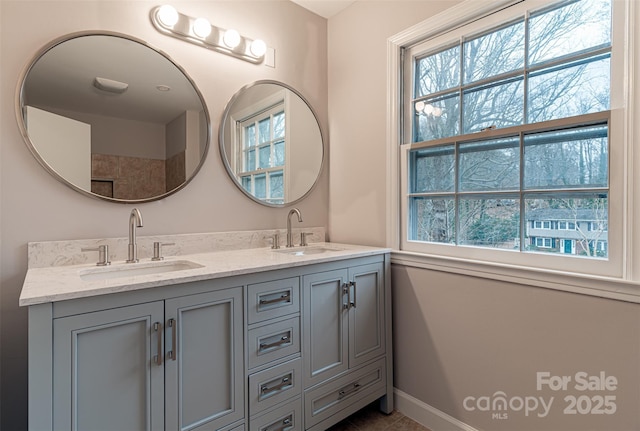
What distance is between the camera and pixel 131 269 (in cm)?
147

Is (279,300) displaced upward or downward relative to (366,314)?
upward

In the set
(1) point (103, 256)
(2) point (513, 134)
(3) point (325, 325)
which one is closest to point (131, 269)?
(1) point (103, 256)

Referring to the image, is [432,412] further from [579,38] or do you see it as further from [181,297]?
[579,38]

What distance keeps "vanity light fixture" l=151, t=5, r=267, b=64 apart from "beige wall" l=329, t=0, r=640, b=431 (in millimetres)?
623

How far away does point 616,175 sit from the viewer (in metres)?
1.23

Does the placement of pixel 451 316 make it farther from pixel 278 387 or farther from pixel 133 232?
pixel 133 232

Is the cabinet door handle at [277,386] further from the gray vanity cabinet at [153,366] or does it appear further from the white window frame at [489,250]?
the white window frame at [489,250]

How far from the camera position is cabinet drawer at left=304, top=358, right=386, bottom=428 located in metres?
1.54

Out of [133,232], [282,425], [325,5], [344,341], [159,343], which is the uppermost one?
[325,5]

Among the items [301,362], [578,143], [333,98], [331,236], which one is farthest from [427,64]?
[301,362]

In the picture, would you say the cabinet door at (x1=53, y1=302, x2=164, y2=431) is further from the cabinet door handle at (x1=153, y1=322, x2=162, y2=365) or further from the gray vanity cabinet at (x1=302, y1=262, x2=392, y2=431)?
the gray vanity cabinet at (x1=302, y1=262, x2=392, y2=431)

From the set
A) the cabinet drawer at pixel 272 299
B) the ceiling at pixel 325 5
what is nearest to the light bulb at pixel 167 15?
the ceiling at pixel 325 5

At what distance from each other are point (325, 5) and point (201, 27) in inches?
36.7

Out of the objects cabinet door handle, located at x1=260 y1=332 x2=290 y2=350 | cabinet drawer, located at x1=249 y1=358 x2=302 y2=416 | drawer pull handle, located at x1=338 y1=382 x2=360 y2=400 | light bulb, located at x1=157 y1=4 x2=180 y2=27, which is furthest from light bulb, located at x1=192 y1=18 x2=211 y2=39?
drawer pull handle, located at x1=338 y1=382 x2=360 y2=400
